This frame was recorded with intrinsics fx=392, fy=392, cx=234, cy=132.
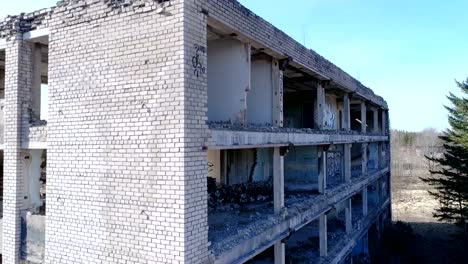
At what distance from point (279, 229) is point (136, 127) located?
4.03 m

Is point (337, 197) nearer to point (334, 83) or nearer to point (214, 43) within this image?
point (334, 83)

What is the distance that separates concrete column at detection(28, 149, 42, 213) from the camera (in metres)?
7.61

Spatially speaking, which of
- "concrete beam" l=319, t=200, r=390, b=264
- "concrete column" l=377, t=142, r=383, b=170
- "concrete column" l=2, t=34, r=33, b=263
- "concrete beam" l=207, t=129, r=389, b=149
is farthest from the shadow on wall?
"concrete column" l=2, t=34, r=33, b=263

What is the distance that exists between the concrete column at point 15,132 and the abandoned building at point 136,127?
2 cm

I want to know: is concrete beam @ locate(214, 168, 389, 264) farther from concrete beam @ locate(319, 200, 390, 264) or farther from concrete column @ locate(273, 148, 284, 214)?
concrete beam @ locate(319, 200, 390, 264)

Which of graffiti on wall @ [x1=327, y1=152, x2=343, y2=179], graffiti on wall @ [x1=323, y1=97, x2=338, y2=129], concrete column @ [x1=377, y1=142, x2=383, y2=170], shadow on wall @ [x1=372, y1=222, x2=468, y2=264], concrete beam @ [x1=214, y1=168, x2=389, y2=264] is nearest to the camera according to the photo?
concrete beam @ [x1=214, y1=168, x2=389, y2=264]

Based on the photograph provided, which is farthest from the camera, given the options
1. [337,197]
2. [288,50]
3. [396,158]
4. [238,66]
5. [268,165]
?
[396,158]

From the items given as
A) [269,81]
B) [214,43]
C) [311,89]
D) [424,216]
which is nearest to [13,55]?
[214,43]

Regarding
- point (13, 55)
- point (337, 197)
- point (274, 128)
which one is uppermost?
point (13, 55)

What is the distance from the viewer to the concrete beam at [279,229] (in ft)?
21.8

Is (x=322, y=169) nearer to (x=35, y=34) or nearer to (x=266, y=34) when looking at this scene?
(x=266, y=34)

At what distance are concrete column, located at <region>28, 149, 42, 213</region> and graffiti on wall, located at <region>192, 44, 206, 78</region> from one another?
4101mm

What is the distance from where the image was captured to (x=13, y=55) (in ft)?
24.1

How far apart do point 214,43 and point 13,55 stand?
377 centimetres
